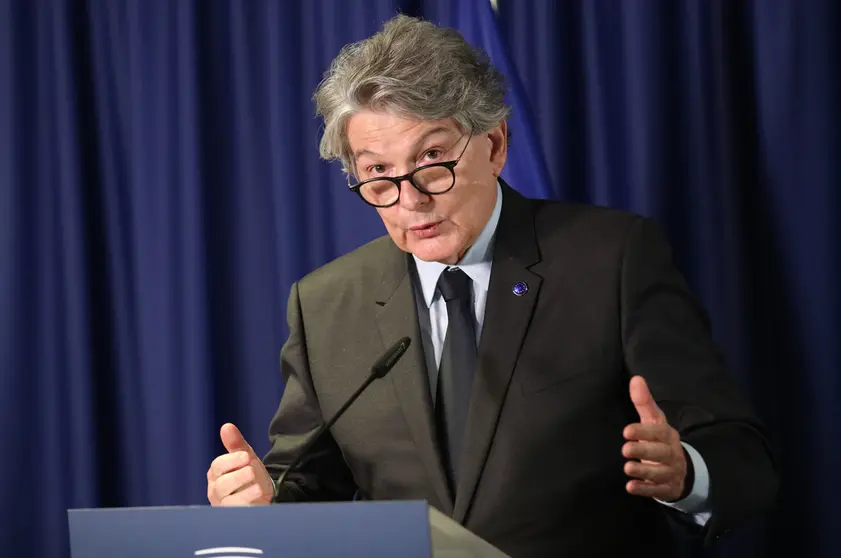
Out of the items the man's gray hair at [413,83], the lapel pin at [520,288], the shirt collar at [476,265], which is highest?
the man's gray hair at [413,83]

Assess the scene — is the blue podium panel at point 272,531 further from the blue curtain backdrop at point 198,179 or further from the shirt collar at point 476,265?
the blue curtain backdrop at point 198,179

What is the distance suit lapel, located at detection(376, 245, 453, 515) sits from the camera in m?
1.79

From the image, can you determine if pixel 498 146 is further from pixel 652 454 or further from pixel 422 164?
pixel 652 454

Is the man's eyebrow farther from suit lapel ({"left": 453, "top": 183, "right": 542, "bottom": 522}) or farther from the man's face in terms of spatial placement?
suit lapel ({"left": 453, "top": 183, "right": 542, "bottom": 522})

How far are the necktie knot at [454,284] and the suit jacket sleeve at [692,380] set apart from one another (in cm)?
31

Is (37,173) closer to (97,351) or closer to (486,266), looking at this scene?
(97,351)

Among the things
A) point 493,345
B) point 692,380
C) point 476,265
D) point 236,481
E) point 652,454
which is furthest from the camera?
point 476,265

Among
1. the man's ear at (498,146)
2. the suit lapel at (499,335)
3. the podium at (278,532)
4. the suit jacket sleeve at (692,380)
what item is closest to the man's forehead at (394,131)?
the man's ear at (498,146)

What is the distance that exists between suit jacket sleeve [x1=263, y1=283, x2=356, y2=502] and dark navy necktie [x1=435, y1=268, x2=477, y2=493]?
12.2 inches

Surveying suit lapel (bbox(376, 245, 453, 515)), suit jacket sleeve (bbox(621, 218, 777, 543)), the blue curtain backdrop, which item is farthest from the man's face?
the blue curtain backdrop

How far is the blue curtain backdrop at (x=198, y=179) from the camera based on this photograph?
2.37 m

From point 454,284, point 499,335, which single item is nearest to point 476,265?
point 454,284

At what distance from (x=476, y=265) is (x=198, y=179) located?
1.06m

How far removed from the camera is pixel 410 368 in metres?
1.86
